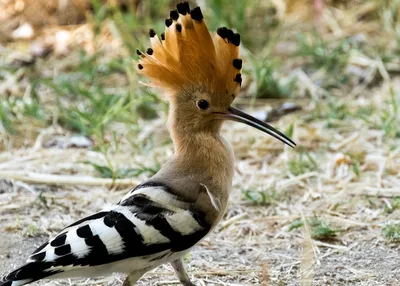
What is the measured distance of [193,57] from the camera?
7.82 feet

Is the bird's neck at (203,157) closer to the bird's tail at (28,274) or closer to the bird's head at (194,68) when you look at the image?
the bird's head at (194,68)

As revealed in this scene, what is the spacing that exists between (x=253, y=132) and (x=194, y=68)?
1.76 m

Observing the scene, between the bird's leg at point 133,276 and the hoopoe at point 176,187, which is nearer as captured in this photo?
the hoopoe at point 176,187

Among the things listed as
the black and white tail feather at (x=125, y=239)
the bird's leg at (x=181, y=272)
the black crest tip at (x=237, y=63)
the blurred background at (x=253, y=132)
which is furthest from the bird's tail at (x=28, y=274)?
the black crest tip at (x=237, y=63)

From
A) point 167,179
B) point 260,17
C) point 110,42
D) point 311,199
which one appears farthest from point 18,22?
point 167,179

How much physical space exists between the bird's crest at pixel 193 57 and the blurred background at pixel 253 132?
636mm

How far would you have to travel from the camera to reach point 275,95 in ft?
15.0

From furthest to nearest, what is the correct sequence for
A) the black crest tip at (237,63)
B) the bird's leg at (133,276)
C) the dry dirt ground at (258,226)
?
the dry dirt ground at (258,226)
the black crest tip at (237,63)
the bird's leg at (133,276)

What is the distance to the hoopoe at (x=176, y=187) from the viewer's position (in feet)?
7.05

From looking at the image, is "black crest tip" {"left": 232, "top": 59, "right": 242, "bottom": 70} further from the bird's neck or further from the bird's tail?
the bird's tail

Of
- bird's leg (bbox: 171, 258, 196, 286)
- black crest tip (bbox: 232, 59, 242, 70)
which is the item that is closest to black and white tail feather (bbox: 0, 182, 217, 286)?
bird's leg (bbox: 171, 258, 196, 286)

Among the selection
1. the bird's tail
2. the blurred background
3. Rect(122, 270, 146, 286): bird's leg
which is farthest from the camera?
the blurred background

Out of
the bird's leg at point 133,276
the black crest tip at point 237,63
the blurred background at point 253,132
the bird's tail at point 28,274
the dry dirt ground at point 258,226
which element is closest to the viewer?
the bird's tail at point 28,274

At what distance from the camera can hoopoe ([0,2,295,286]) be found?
7.05ft
